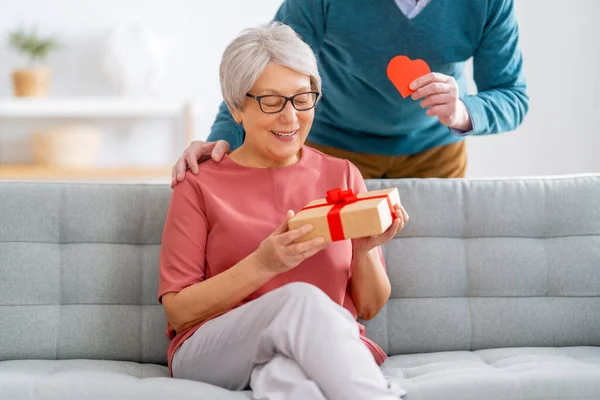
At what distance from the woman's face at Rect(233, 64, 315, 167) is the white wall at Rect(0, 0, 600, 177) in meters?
2.89

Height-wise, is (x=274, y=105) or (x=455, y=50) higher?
(x=455, y=50)

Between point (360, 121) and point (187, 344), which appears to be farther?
point (360, 121)

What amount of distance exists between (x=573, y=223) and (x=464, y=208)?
12.0 inches

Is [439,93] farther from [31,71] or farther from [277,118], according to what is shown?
[31,71]

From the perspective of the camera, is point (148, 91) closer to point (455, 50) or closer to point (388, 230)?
point (455, 50)

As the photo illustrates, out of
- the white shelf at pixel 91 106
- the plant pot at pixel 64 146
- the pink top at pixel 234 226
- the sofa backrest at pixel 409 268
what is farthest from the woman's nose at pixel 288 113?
the plant pot at pixel 64 146

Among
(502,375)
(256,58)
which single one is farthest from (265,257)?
(502,375)

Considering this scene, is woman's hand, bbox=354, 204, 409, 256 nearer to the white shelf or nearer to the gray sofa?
the gray sofa

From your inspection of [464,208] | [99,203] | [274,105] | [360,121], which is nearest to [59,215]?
[99,203]

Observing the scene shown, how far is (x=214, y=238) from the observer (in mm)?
1919

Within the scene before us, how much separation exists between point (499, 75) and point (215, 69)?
8.96 feet

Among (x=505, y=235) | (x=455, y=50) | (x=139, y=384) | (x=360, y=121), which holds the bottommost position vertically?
(x=139, y=384)

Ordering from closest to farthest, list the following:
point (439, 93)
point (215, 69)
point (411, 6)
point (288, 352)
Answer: point (288, 352) → point (439, 93) → point (411, 6) → point (215, 69)

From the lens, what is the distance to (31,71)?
180 inches
